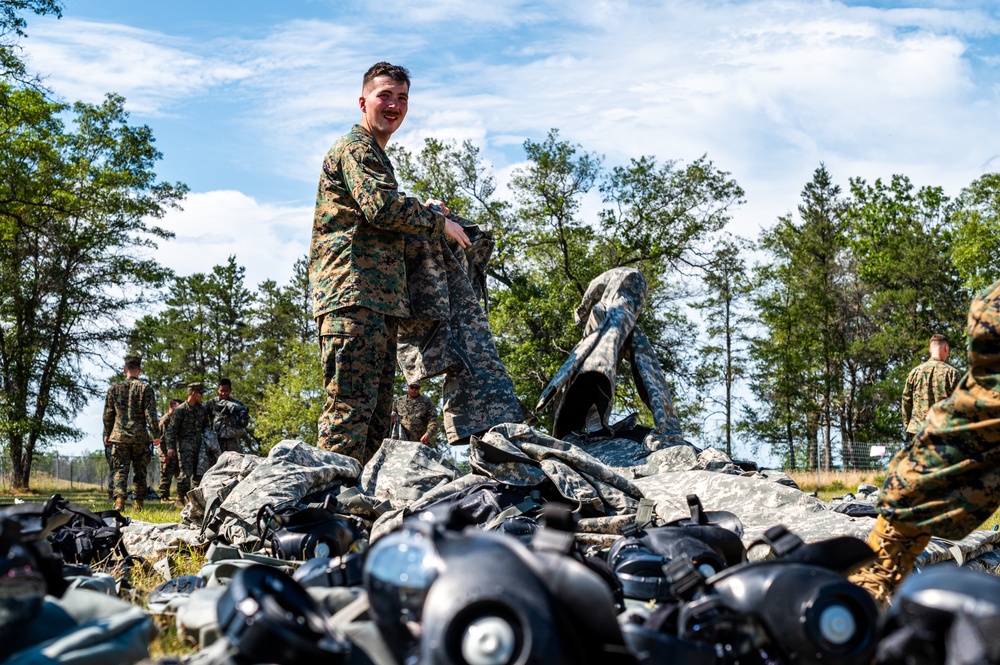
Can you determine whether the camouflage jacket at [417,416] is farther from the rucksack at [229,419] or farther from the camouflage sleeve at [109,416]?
the camouflage sleeve at [109,416]

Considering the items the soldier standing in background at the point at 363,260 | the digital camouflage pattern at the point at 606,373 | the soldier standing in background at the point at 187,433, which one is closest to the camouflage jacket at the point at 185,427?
the soldier standing in background at the point at 187,433

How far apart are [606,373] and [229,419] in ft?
34.8

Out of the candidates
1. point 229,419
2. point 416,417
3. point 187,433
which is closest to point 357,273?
point 416,417

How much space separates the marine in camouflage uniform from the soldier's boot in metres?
0.01

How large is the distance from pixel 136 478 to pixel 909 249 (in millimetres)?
38724

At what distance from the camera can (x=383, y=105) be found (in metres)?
5.99

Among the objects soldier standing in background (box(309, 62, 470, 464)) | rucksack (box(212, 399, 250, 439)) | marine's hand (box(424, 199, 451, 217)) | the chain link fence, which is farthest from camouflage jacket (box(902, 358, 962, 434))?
the chain link fence

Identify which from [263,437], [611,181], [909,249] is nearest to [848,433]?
[909,249]

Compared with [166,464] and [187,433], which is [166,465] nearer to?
[166,464]

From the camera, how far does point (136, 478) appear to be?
1517 centimetres

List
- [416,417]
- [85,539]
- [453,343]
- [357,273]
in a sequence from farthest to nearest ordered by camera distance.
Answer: [416,417], [453,343], [357,273], [85,539]

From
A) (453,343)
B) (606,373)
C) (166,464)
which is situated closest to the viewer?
(453,343)

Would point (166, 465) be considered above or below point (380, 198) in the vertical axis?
below

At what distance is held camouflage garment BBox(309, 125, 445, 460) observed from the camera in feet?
18.3
